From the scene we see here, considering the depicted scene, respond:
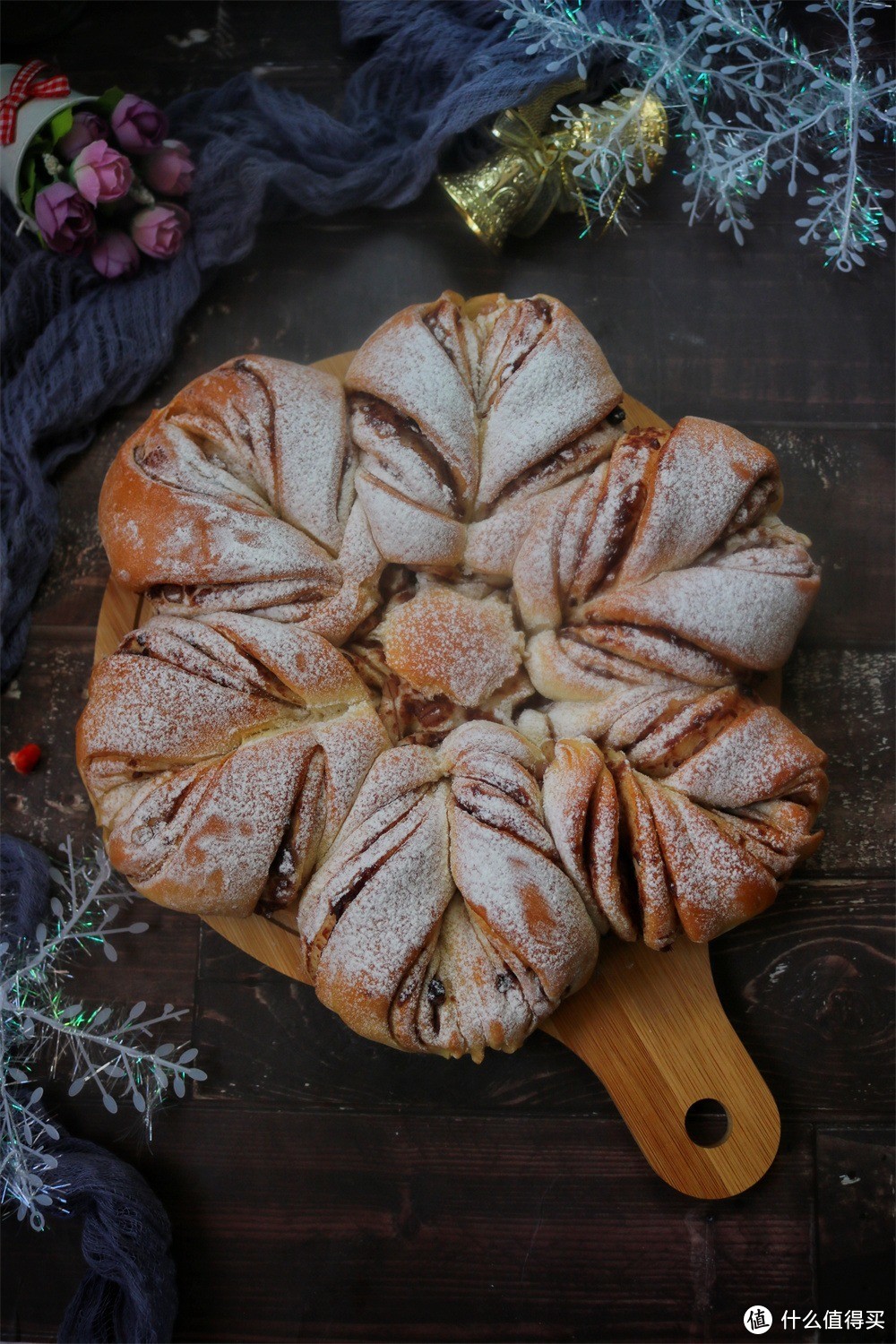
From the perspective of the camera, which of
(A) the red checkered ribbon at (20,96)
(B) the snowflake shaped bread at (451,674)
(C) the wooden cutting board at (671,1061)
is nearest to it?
(B) the snowflake shaped bread at (451,674)

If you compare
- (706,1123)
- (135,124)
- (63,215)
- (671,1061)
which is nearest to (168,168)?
(135,124)

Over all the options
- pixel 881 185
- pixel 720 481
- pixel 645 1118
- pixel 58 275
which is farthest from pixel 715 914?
pixel 58 275

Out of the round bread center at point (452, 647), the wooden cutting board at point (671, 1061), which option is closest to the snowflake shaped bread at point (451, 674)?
the round bread center at point (452, 647)

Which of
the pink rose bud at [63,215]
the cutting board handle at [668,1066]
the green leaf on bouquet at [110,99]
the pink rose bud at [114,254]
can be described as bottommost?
the cutting board handle at [668,1066]

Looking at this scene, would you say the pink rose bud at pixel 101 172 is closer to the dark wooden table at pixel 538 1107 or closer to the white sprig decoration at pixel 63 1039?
the dark wooden table at pixel 538 1107

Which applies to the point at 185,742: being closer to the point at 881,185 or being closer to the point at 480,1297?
the point at 480,1297

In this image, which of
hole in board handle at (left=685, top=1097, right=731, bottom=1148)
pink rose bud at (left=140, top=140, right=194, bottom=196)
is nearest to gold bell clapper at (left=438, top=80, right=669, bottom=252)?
pink rose bud at (left=140, top=140, right=194, bottom=196)
